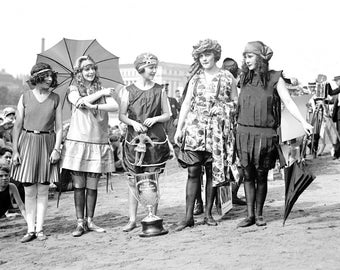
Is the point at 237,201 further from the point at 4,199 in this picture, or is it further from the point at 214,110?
the point at 4,199

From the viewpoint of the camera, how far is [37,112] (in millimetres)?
5281

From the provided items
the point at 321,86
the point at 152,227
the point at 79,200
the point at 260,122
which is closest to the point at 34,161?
the point at 79,200

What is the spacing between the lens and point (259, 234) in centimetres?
479

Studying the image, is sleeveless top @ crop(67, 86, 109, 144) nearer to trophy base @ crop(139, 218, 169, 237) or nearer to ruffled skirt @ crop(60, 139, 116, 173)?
ruffled skirt @ crop(60, 139, 116, 173)

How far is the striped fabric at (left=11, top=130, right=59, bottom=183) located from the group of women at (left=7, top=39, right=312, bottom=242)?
1cm

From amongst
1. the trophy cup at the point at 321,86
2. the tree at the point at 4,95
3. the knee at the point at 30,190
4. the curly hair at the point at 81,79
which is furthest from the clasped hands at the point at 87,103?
the tree at the point at 4,95

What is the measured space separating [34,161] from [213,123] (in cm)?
187

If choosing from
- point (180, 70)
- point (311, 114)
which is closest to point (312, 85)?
point (311, 114)

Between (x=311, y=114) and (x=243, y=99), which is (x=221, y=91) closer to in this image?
(x=243, y=99)

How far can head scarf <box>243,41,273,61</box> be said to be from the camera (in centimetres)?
499

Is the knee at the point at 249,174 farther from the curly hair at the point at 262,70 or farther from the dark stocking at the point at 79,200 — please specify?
the dark stocking at the point at 79,200

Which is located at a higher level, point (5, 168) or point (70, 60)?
point (70, 60)

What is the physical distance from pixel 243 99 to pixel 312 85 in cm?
830

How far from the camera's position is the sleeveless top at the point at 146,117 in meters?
5.36
